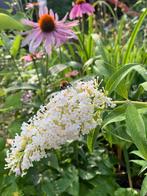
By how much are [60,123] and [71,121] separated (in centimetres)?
2

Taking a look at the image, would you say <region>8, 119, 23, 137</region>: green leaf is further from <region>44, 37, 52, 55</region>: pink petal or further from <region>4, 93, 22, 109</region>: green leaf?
<region>44, 37, 52, 55</region>: pink petal

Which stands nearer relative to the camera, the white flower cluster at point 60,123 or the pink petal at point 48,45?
the white flower cluster at point 60,123

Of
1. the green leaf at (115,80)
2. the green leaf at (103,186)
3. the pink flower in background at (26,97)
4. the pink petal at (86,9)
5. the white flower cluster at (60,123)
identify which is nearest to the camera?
the white flower cluster at (60,123)

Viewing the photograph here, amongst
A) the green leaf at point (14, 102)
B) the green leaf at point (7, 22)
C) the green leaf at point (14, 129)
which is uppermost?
the green leaf at point (7, 22)

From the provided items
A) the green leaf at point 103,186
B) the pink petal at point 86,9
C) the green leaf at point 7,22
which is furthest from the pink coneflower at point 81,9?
the green leaf at point 7,22

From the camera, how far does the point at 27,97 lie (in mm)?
2039

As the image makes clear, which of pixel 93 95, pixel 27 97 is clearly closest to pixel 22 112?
pixel 27 97

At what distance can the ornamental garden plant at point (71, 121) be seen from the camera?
0.94 metres

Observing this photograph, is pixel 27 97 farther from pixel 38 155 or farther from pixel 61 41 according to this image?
pixel 38 155

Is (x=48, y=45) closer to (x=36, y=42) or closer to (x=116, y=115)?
(x=36, y=42)

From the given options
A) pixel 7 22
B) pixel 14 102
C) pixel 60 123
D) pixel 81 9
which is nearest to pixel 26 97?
pixel 14 102

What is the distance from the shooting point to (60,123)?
922 millimetres

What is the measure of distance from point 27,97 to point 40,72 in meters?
0.17

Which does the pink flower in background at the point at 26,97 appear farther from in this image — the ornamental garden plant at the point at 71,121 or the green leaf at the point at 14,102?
the green leaf at the point at 14,102
